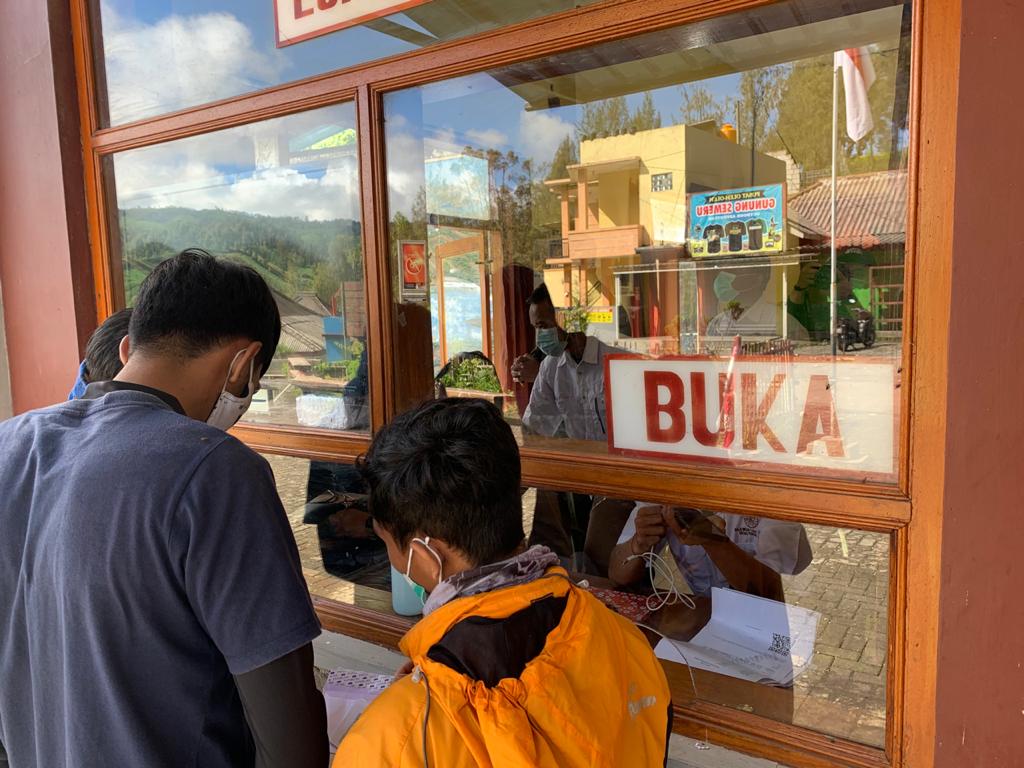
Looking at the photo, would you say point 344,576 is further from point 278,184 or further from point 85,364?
point 278,184

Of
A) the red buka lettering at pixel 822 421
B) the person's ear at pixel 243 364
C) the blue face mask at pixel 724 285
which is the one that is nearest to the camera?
the person's ear at pixel 243 364

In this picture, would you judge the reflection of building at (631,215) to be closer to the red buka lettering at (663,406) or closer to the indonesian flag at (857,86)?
the indonesian flag at (857,86)

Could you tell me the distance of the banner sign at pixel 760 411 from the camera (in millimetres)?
1568

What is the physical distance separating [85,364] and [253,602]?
3.29 feet

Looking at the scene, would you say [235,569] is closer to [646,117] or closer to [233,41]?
[233,41]

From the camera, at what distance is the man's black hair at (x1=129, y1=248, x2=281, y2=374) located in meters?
1.13

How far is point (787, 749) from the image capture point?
1617 millimetres

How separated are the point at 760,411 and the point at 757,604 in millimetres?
650

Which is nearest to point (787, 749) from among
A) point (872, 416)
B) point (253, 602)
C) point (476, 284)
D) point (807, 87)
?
point (872, 416)

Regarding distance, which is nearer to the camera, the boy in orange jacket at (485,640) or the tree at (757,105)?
the boy in orange jacket at (485,640)

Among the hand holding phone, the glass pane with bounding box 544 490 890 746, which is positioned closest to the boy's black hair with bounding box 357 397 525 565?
the glass pane with bounding box 544 490 890 746

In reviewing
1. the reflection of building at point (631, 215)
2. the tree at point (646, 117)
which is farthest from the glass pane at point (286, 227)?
the tree at point (646, 117)

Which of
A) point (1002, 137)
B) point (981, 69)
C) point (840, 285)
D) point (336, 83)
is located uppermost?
point (336, 83)

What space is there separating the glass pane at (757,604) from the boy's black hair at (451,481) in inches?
35.3
